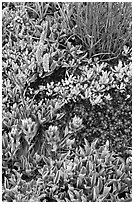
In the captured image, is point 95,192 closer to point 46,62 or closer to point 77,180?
point 77,180

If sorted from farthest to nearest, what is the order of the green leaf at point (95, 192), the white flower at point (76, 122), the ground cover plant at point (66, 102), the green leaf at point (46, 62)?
1. the green leaf at point (46, 62)
2. the white flower at point (76, 122)
3. the ground cover plant at point (66, 102)
4. the green leaf at point (95, 192)

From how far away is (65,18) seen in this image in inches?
123

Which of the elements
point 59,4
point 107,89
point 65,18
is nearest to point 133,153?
point 107,89

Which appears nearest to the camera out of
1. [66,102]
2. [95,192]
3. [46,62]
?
[95,192]

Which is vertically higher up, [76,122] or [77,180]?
[76,122]

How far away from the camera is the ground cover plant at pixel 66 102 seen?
7.69 feet

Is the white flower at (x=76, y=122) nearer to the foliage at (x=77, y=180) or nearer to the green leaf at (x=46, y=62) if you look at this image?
the foliage at (x=77, y=180)

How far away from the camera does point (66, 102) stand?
2.74 m

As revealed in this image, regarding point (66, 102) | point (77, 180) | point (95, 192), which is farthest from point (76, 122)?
point (95, 192)

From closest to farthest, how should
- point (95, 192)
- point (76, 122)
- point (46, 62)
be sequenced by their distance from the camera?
1. point (95, 192)
2. point (76, 122)
3. point (46, 62)

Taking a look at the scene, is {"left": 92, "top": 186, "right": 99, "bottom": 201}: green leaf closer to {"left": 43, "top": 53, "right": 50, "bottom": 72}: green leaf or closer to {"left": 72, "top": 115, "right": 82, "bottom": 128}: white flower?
{"left": 72, "top": 115, "right": 82, "bottom": 128}: white flower

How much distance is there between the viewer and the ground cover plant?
7.69 ft

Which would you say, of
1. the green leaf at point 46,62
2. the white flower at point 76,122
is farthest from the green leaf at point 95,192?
the green leaf at point 46,62

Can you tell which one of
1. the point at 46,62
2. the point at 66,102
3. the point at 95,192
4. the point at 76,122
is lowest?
the point at 95,192
